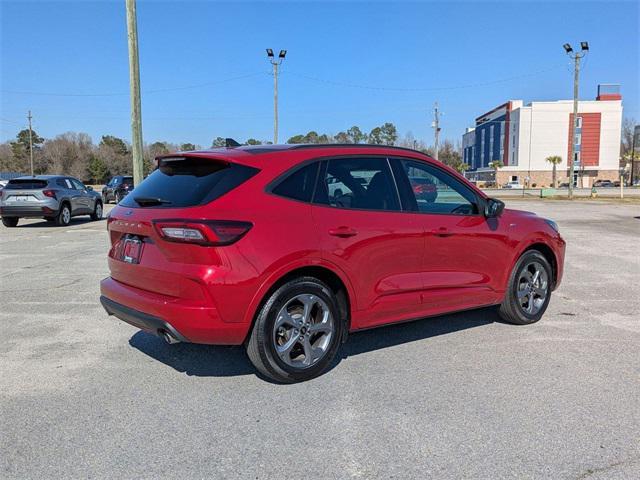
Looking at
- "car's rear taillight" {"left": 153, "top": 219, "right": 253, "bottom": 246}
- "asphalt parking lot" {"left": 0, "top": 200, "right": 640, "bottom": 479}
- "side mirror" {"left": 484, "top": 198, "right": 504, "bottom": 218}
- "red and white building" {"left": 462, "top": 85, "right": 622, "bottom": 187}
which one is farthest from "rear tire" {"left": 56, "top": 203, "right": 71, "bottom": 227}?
"red and white building" {"left": 462, "top": 85, "right": 622, "bottom": 187}

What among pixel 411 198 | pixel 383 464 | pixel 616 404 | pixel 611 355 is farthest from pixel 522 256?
pixel 383 464

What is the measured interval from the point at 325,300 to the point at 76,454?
189cm

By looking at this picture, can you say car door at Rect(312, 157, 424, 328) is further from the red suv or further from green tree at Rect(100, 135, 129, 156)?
→ green tree at Rect(100, 135, 129, 156)

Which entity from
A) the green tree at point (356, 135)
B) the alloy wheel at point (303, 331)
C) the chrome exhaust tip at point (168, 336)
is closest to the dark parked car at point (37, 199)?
the chrome exhaust tip at point (168, 336)

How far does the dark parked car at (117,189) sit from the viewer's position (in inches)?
1128

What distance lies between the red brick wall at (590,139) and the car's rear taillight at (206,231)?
115m

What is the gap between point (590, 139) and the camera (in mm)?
105562

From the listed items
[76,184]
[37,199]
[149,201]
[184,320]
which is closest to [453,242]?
[184,320]

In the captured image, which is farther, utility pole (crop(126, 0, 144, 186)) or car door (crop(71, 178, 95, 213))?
car door (crop(71, 178, 95, 213))

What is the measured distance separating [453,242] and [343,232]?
1282 millimetres

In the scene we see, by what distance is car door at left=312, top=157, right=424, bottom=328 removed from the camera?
157 inches

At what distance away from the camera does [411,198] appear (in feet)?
15.0

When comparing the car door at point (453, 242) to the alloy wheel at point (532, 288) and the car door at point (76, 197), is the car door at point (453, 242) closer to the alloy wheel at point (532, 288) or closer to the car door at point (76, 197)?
the alloy wheel at point (532, 288)

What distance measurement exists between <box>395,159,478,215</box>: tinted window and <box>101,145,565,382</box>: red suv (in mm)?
13
